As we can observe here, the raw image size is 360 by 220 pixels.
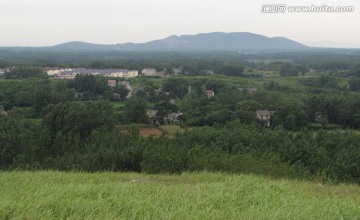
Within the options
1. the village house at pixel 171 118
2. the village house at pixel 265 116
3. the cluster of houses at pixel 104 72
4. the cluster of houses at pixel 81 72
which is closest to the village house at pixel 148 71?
the cluster of houses at pixel 104 72

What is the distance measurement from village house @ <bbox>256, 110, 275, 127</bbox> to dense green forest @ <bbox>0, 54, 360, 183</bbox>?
0.41 meters

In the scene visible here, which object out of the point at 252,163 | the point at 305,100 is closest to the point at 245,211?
the point at 252,163

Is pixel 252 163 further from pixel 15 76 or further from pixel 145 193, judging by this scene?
pixel 15 76

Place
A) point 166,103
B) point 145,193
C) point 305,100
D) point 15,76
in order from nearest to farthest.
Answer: point 145,193, point 166,103, point 305,100, point 15,76

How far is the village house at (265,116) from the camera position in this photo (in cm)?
2948

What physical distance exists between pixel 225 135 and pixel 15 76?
44.9 metres

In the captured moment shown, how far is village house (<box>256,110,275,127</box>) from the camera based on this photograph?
2948cm

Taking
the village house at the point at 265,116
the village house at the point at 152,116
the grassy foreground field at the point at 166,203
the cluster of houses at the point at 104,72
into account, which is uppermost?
the grassy foreground field at the point at 166,203

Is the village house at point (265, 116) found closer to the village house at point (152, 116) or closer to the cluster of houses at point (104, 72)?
the village house at point (152, 116)

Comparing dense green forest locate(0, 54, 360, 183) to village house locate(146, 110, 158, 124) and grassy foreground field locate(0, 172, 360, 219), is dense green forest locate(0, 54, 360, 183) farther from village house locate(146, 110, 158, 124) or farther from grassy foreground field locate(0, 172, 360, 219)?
grassy foreground field locate(0, 172, 360, 219)

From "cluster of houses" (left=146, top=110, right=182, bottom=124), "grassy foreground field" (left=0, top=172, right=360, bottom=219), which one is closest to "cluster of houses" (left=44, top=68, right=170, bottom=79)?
"cluster of houses" (left=146, top=110, right=182, bottom=124)

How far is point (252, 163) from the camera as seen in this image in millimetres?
9500

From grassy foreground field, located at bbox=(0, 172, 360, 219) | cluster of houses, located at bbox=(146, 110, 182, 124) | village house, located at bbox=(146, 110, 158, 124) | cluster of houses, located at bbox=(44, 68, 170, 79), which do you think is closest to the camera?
grassy foreground field, located at bbox=(0, 172, 360, 219)

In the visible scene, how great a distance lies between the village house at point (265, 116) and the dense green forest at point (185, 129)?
41 cm
